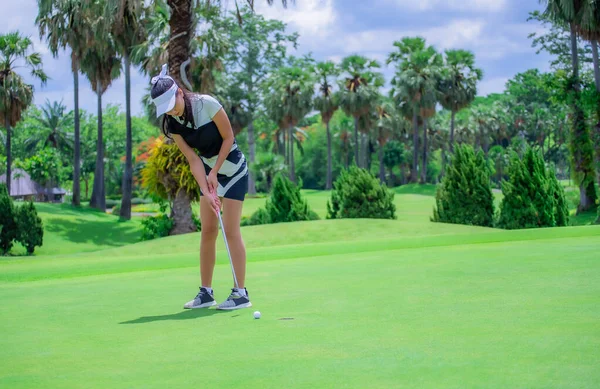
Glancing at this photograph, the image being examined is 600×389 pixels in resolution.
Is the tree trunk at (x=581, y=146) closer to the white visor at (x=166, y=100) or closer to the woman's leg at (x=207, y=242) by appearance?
the woman's leg at (x=207, y=242)

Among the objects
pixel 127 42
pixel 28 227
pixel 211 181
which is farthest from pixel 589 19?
pixel 211 181

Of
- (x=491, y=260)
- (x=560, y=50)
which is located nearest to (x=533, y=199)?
(x=491, y=260)

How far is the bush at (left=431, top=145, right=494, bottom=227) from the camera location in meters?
26.9

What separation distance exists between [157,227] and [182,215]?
4.33 feet

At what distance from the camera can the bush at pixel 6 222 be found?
31.4 metres

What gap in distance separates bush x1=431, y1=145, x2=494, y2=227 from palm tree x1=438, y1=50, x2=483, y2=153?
1892 inches

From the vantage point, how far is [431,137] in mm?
99438

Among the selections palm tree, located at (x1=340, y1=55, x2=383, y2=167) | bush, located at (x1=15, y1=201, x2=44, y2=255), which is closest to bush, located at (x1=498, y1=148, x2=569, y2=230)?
bush, located at (x1=15, y1=201, x2=44, y2=255)

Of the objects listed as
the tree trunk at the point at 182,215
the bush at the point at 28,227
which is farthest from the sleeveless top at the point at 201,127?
the bush at the point at 28,227

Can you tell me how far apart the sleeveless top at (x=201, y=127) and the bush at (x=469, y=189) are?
20.9 metres

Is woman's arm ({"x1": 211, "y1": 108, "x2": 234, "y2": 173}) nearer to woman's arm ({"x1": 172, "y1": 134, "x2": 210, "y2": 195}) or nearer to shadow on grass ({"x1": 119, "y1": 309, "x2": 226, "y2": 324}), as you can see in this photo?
woman's arm ({"x1": 172, "y1": 134, "x2": 210, "y2": 195})

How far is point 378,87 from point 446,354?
69246 millimetres

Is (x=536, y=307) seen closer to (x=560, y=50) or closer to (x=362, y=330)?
(x=362, y=330)

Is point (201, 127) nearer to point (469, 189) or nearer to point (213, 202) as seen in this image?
point (213, 202)
